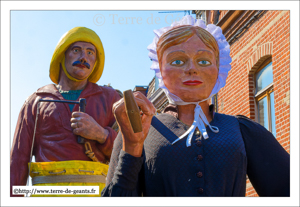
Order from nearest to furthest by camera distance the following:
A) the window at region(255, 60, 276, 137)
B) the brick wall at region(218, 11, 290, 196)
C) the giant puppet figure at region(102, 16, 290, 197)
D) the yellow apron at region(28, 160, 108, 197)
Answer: the giant puppet figure at region(102, 16, 290, 197), the yellow apron at region(28, 160, 108, 197), the brick wall at region(218, 11, 290, 196), the window at region(255, 60, 276, 137)

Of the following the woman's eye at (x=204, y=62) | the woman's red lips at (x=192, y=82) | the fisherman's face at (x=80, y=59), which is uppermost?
the fisherman's face at (x=80, y=59)

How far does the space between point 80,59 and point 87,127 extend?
20.3 inches

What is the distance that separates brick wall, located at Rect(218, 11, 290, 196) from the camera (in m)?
6.18

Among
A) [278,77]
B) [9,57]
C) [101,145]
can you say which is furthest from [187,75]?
[278,77]

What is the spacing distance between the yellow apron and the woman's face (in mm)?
778

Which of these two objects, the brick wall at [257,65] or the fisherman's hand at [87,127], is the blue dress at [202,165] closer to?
the fisherman's hand at [87,127]

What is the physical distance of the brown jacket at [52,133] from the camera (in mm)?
3154

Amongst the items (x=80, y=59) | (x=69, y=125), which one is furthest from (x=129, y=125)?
(x=80, y=59)

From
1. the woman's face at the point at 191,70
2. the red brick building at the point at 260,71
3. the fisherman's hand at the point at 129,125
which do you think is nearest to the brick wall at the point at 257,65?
the red brick building at the point at 260,71

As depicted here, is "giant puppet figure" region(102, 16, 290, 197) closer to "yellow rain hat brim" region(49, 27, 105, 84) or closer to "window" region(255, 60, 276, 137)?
"yellow rain hat brim" region(49, 27, 105, 84)

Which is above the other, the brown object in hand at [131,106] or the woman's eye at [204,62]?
the woman's eye at [204,62]

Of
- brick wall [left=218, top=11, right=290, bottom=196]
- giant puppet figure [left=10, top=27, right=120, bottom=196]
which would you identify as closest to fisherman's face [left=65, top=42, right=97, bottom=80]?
giant puppet figure [left=10, top=27, right=120, bottom=196]

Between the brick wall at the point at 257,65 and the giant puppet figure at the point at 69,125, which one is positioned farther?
the brick wall at the point at 257,65

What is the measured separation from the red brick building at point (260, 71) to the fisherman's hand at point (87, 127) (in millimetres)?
3013
